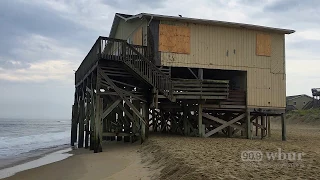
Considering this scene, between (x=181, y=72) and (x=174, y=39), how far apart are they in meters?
4.13

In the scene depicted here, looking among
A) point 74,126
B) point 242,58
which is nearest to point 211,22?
point 242,58

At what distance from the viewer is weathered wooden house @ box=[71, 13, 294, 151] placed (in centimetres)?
1628

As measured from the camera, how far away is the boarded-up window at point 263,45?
775 inches

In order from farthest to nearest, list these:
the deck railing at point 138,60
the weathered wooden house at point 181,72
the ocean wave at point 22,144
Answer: the ocean wave at point 22,144 < the weathered wooden house at point 181,72 < the deck railing at point 138,60

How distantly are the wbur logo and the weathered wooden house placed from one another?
6.88 m

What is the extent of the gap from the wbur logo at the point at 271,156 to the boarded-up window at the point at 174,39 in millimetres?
8354

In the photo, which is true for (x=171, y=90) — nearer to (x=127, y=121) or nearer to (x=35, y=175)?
(x=127, y=121)

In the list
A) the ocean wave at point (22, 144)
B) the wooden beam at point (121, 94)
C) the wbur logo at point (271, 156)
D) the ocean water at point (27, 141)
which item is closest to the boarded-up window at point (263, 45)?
the wooden beam at point (121, 94)

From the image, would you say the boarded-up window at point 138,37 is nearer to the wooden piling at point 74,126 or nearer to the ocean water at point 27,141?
the wooden piling at point 74,126

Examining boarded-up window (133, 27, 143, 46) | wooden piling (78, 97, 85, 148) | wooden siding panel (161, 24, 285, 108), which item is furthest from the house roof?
wooden piling (78, 97, 85, 148)

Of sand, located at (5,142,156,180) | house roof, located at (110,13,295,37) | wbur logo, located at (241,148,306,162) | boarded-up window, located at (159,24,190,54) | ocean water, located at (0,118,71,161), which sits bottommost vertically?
ocean water, located at (0,118,71,161)

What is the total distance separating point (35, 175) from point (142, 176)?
4849mm

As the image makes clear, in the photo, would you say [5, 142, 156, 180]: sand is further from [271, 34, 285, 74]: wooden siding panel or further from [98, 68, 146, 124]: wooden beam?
[271, 34, 285, 74]: wooden siding panel

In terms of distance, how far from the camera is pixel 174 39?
1794 centimetres
